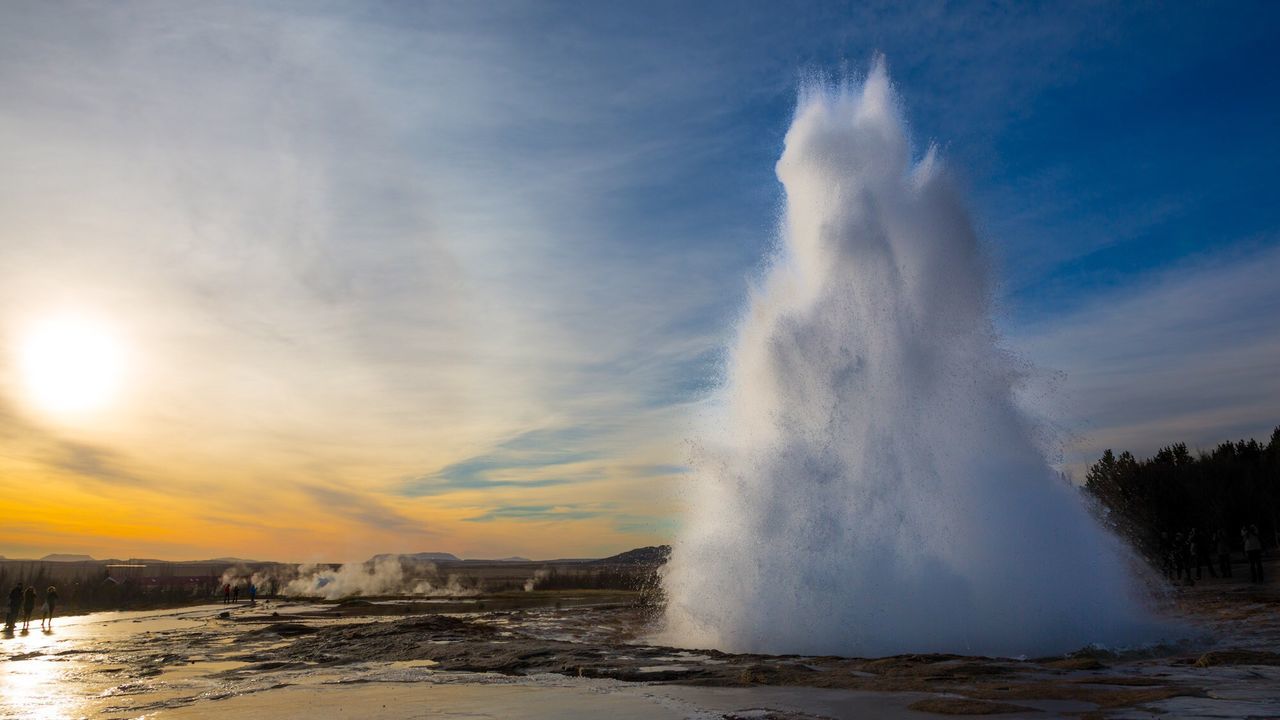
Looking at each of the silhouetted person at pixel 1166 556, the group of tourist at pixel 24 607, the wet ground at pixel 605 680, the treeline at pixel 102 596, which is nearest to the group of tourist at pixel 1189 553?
the silhouetted person at pixel 1166 556

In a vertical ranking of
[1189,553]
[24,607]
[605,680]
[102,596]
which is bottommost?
[102,596]

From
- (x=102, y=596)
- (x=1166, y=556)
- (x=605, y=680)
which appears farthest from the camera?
(x=102, y=596)

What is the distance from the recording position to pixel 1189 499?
52.2 meters

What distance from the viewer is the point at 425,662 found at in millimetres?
21406

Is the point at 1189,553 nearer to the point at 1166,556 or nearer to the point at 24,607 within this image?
the point at 1166,556

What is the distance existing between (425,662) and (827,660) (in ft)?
35.5

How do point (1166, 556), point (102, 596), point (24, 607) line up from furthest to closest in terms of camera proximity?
point (102, 596) → point (1166, 556) → point (24, 607)

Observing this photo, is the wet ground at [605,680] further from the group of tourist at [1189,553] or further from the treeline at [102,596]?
the treeline at [102,596]

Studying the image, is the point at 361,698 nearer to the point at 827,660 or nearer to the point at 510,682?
the point at 510,682

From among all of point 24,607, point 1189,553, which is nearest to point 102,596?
point 24,607

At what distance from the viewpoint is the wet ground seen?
498 inches

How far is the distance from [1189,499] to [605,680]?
51708 mm

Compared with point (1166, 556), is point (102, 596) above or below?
below

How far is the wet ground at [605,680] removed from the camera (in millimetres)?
12641
